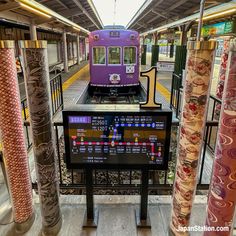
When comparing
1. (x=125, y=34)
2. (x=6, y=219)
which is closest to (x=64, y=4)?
(x=125, y=34)

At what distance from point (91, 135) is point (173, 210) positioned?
0.99 m

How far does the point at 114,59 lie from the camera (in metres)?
8.30

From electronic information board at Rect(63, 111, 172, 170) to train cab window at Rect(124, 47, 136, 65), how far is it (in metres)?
6.91

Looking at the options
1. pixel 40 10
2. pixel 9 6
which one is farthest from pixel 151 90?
pixel 9 6

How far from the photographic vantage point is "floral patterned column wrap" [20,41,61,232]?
1636mm

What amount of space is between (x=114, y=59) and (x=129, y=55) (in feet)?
1.96

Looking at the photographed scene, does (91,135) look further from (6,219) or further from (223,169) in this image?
(6,219)

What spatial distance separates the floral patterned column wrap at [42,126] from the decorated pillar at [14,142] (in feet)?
0.58

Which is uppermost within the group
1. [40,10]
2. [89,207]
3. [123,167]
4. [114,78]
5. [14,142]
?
[40,10]

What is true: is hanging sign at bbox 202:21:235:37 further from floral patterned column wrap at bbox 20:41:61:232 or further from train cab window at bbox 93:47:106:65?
floral patterned column wrap at bbox 20:41:61:232

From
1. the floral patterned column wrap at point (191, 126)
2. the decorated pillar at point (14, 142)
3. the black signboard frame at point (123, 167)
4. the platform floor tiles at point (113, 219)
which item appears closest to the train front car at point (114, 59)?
the platform floor tiles at point (113, 219)

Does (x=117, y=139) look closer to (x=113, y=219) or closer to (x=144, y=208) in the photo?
(x=144, y=208)

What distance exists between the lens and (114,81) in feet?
27.8

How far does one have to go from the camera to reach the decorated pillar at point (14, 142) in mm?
1717
